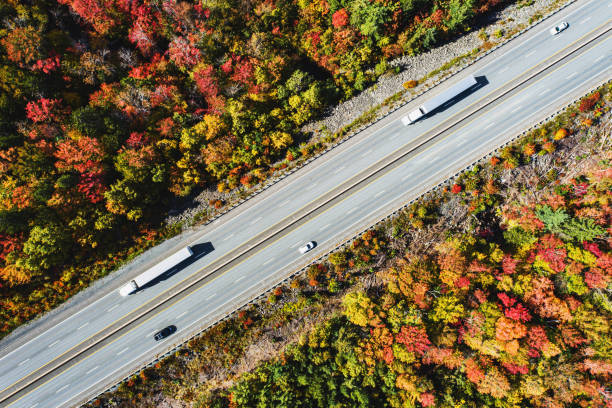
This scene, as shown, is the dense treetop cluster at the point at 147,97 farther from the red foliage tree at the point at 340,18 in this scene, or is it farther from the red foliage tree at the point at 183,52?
the red foliage tree at the point at 340,18

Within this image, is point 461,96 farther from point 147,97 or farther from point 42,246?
point 42,246

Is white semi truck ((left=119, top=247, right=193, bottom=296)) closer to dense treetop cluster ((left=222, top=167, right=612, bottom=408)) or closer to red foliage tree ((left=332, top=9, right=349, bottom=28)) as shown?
dense treetop cluster ((left=222, top=167, right=612, bottom=408))

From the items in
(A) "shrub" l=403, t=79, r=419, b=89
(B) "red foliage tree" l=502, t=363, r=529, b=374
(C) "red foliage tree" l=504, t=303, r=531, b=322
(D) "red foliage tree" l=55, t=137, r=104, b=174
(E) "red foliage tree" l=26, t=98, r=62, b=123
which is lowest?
(B) "red foliage tree" l=502, t=363, r=529, b=374

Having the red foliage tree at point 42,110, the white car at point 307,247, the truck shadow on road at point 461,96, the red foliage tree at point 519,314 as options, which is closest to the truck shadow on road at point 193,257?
the white car at point 307,247

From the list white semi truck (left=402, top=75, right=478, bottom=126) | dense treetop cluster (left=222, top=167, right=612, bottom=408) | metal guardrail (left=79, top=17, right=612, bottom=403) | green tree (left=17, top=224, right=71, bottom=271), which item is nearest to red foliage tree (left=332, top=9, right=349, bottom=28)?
metal guardrail (left=79, top=17, right=612, bottom=403)

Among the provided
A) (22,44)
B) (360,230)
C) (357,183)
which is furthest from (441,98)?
(22,44)
